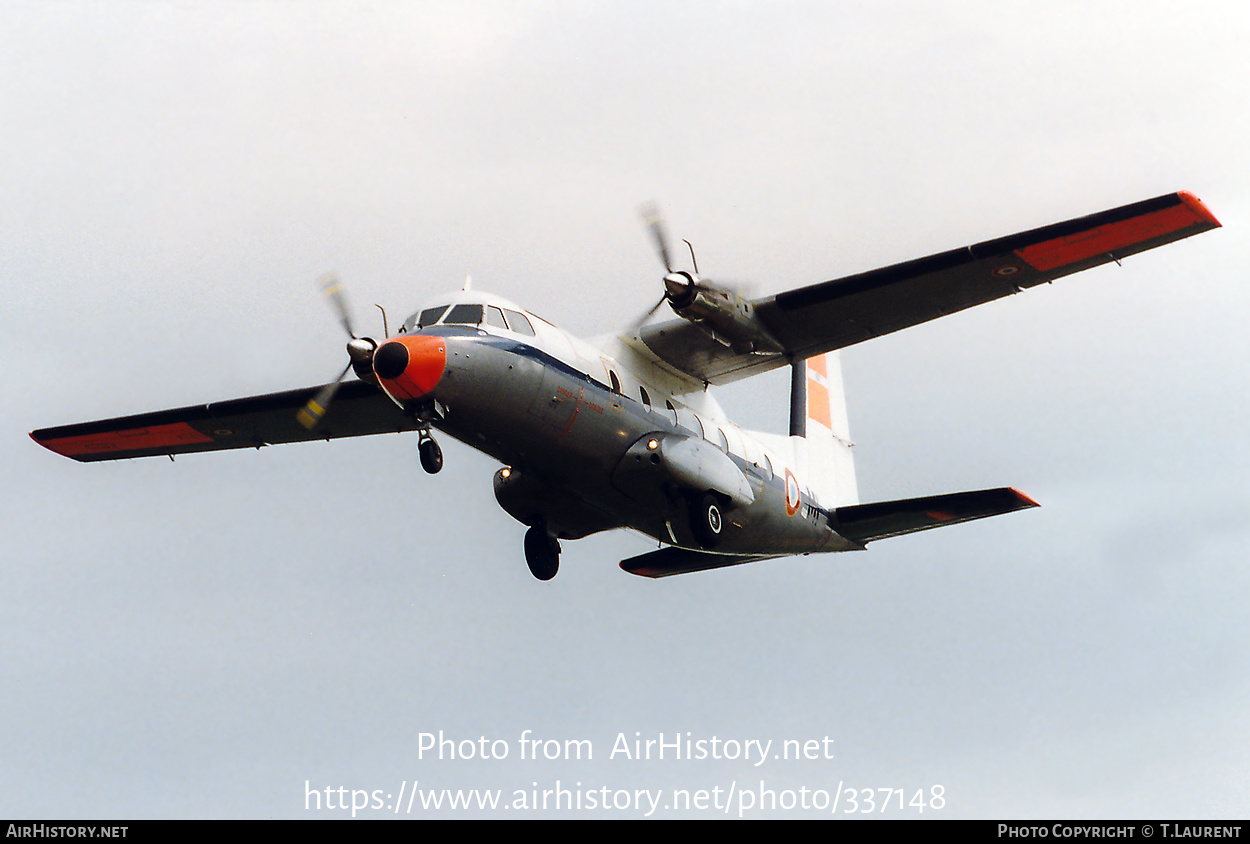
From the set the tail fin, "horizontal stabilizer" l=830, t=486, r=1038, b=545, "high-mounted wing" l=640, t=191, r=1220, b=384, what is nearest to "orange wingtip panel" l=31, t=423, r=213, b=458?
"high-mounted wing" l=640, t=191, r=1220, b=384

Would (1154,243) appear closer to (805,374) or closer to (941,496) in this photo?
(941,496)

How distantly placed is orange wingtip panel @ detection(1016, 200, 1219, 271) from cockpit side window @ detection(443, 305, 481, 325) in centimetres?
574

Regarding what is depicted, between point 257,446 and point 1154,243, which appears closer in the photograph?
point 1154,243

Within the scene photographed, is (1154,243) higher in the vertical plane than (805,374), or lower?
lower

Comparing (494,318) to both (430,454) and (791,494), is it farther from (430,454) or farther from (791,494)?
(791,494)

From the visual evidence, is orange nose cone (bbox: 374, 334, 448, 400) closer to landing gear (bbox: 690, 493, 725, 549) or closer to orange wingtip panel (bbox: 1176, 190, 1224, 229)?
landing gear (bbox: 690, 493, 725, 549)

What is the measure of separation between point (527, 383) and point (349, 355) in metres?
1.83

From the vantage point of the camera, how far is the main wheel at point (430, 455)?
13.4 metres

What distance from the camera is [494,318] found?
45.8 feet

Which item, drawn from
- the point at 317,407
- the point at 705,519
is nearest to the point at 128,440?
the point at 317,407

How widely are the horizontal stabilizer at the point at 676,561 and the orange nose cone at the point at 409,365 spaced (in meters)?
5.42

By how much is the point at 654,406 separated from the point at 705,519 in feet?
4.66
